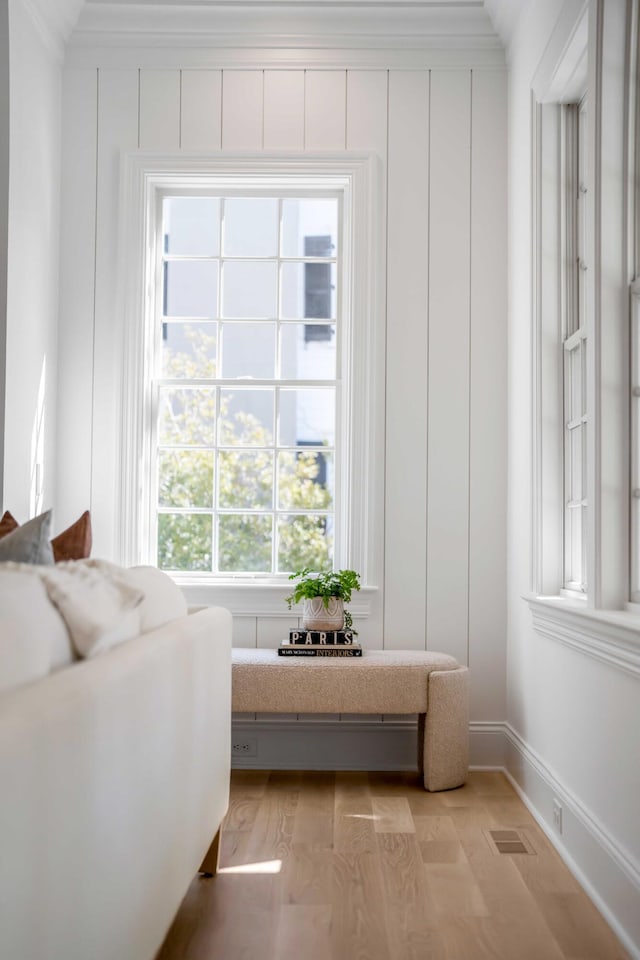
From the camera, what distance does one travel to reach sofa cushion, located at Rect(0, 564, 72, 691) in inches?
53.7

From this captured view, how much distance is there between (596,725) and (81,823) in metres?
1.84

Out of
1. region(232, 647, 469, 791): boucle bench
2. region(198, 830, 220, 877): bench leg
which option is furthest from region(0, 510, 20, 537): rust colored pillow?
region(232, 647, 469, 791): boucle bench

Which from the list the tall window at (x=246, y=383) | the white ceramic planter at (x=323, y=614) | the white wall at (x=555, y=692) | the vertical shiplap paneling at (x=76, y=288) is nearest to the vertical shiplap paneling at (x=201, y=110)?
the tall window at (x=246, y=383)

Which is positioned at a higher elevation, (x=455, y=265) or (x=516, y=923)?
(x=455, y=265)

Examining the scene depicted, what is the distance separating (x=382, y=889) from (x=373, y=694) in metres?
1.18

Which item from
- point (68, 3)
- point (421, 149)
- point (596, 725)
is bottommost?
point (596, 725)

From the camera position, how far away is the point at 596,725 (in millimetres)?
2777

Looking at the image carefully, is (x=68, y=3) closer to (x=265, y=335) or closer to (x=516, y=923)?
(x=265, y=335)

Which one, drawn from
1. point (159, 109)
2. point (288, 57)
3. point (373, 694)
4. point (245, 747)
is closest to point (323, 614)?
point (373, 694)

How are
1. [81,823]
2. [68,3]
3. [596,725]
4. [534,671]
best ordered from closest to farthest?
1. [81,823]
2. [596,725]
3. [534,671]
4. [68,3]

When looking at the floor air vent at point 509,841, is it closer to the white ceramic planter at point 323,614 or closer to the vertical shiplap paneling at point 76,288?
the white ceramic planter at point 323,614

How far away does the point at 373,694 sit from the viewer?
12.6 feet

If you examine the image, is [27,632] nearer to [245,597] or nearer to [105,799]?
[105,799]

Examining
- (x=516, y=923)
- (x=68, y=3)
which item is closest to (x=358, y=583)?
(x=516, y=923)
